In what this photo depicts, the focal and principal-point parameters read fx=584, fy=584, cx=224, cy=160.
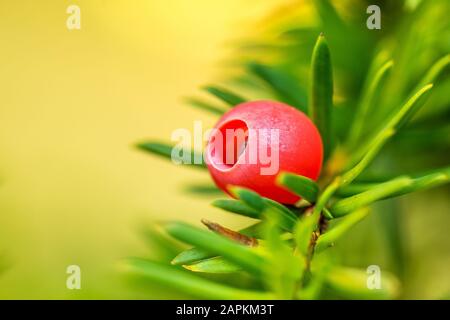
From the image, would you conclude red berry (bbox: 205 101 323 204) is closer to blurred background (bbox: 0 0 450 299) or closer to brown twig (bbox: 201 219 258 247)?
brown twig (bbox: 201 219 258 247)

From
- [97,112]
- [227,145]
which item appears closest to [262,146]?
[227,145]

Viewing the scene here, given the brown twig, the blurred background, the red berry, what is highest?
the blurred background

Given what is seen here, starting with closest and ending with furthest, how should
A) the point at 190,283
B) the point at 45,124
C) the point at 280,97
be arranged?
the point at 190,283 < the point at 280,97 < the point at 45,124

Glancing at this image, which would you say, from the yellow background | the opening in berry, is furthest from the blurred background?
the opening in berry

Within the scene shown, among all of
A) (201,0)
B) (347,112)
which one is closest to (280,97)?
(347,112)

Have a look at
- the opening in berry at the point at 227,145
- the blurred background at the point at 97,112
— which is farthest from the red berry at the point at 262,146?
the blurred background at the point at 97,112

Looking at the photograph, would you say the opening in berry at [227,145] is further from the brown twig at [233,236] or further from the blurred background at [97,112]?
the blurred background at [97,112]
